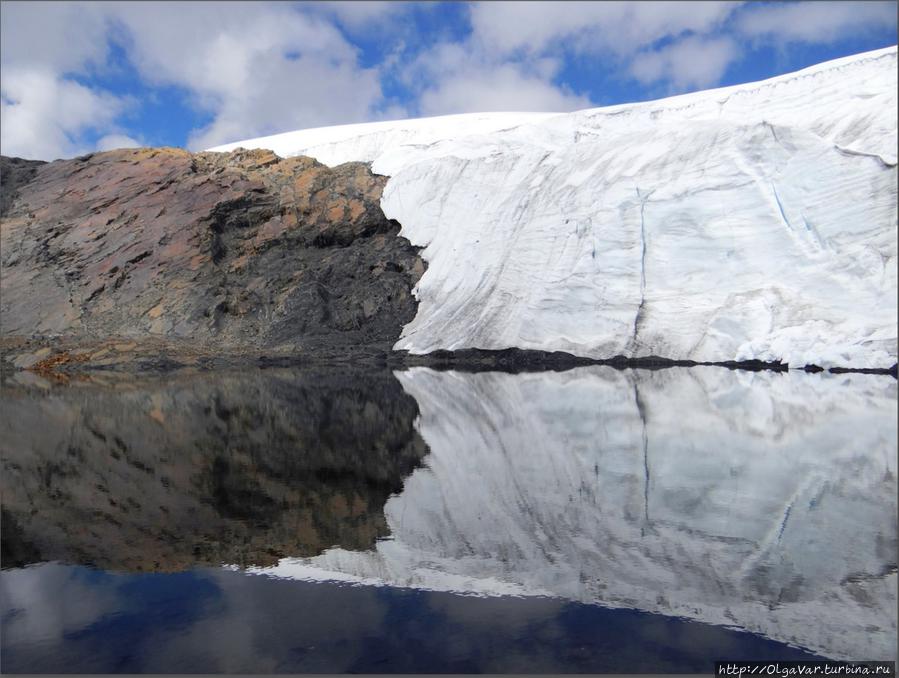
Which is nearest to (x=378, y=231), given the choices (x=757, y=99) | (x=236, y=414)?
(x=757, y=99)

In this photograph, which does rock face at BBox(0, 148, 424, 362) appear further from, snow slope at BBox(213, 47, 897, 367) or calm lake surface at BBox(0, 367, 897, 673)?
calm lake surface at BBox(0, 367, 897, 673)

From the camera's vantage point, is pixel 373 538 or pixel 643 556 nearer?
pixel 643 556

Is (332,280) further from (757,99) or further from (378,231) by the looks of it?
(757,99)

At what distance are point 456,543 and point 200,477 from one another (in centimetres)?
306

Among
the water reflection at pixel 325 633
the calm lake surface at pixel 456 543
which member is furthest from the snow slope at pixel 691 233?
the water reflection at pixel 325 633

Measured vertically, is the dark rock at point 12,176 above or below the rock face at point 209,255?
above

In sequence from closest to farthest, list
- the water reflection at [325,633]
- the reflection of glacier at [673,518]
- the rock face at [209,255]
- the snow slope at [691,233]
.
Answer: the water reflection at [325,633]
the reflection of glacier at [673,518]
the snow slope at [691,233]
the rock face at [209,255]

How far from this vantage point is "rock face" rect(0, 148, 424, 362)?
23672 mm

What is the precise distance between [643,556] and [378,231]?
74.2ft

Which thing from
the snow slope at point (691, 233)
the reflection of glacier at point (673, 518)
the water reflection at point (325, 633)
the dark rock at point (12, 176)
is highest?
the dark rock at point (12, 176)

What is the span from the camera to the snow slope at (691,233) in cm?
1659

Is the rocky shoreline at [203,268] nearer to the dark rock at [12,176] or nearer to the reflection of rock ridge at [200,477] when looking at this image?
the dark rock at [12,176]

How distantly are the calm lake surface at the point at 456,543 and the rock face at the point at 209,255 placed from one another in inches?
549

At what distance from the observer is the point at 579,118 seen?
27094 mm
